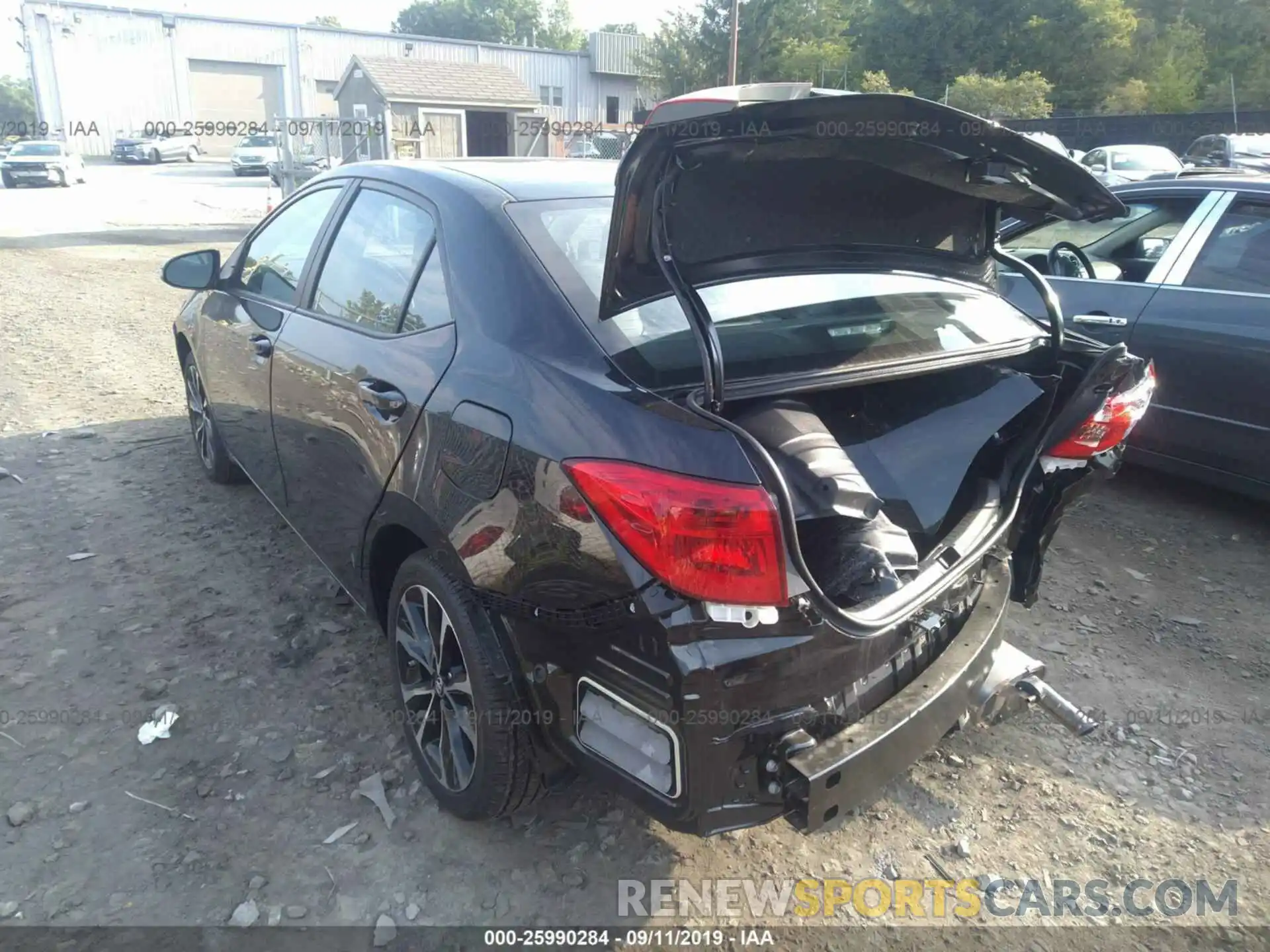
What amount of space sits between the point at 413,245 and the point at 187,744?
68.4 inches

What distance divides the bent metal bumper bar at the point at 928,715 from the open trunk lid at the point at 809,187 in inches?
41.0

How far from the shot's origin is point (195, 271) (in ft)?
13.6

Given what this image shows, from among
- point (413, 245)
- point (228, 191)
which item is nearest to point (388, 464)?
point (413, 245)

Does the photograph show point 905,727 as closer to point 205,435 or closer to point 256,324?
point 256,324

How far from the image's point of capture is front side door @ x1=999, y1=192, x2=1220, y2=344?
475 centimetres

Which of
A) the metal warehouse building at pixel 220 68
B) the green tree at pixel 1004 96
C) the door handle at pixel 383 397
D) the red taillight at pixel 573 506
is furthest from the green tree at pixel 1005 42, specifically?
the red taillight at pixel 573 506

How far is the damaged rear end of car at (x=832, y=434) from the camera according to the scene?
186 cm

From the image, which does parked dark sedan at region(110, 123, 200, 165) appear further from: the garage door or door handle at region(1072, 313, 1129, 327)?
door handle at region(1072, 313, 1129, 327)

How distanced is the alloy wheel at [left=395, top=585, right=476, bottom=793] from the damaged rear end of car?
1.66ft

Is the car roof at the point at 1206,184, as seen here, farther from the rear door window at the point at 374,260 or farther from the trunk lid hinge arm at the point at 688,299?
the rear door window at the point at 374,260

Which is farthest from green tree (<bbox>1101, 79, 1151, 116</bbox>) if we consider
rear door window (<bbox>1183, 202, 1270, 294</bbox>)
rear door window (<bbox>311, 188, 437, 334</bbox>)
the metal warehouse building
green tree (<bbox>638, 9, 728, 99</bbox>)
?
rear door window (<bbox>311, 188, 437, 334</bbox>)

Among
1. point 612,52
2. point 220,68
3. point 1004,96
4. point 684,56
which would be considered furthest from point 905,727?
point 220,68

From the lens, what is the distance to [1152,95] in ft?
124

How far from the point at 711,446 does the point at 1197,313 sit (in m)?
3.81
